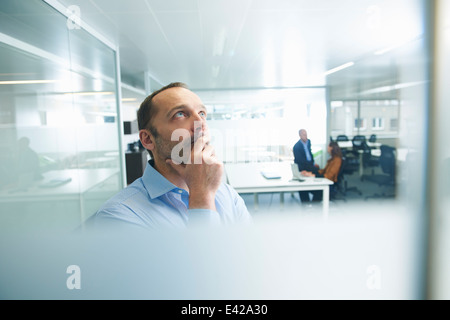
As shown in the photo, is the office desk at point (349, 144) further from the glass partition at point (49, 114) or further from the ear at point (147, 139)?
the ear at point (147, 139)

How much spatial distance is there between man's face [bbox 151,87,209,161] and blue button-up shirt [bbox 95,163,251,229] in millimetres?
83

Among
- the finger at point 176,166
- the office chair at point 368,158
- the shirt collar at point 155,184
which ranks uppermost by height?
the finger at point 176,166

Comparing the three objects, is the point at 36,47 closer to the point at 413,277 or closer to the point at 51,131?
the point at 51,131

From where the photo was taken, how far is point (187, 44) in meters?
1.36

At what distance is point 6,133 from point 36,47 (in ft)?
1.73

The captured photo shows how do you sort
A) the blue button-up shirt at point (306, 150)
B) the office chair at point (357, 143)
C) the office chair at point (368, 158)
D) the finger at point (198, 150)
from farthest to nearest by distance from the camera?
the office chair at point (357, 143)
the office chair at point (368, 158)
the blue button-up shirt at point (306, 150)
the finger at point (198, 150)

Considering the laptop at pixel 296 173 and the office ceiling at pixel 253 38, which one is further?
the laptop at pixel 296 173

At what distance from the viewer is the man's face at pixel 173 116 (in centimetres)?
58

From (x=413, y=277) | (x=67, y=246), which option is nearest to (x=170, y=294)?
(x=67, y=246)

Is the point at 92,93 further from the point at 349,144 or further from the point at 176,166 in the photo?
the point at 349,144

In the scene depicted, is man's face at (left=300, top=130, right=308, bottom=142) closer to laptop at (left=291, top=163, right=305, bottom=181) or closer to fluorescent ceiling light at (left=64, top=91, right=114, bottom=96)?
laptop at (left=291, top=163, right=305, bottom=181)

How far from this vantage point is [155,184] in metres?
0.64

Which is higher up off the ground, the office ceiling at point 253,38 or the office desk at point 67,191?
the office ceiling at point 253,38

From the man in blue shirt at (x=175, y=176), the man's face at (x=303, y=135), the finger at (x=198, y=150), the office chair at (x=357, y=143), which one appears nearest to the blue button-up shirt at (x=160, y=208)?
the man in blue shirt at (x=175, y=176)
